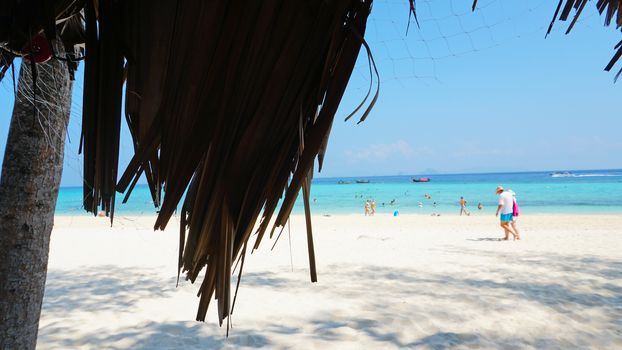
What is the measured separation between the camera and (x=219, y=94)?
3.01 ft

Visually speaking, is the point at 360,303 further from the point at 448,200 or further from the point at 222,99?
the point at 448,200

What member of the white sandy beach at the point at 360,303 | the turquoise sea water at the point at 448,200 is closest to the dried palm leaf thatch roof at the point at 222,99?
the turquoise sea water at the point at 448,200

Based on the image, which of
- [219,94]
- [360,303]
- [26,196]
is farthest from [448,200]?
[219,94]

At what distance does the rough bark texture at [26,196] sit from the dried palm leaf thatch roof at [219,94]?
1.24 meters

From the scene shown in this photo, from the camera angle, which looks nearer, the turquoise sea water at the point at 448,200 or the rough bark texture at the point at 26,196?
the rough bark texture at the point at 26,196

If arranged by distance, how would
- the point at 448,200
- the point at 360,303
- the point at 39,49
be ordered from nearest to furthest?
1. the point at 39,49
2. the point at 360,303
3. the point at 448,200

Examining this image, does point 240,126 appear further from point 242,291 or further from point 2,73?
point 242,291

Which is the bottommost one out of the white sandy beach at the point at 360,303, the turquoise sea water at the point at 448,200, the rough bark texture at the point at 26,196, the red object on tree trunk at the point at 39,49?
the turquoise sea water at the point at 448,200

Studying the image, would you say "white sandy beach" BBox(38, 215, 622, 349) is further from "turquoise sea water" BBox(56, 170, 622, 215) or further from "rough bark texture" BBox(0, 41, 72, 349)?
"turquoise sea water" BBox(56, 170, 622, 215)

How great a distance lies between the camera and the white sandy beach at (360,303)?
337 centimetres

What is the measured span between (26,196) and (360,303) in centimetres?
319

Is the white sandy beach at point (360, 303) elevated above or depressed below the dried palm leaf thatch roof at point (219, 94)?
below

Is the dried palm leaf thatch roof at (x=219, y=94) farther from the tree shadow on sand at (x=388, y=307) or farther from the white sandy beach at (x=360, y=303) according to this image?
the tree shadow on sand at (x=388, y=307)

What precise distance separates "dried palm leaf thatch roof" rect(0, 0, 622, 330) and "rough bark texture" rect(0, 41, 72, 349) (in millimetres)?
1240
